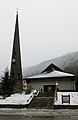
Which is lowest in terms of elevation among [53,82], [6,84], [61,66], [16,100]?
[16,100]

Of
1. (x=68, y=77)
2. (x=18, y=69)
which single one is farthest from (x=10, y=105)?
(x=18, y=69)

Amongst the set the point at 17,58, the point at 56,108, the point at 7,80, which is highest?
the point at 17,58

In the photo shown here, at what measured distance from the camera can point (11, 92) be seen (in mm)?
34094

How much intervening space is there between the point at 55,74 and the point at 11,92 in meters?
11.1

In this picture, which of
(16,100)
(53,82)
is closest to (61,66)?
(53,82)

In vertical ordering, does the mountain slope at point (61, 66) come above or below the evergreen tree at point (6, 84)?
above

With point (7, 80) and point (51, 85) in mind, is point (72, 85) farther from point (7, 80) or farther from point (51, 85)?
point (7, 80)

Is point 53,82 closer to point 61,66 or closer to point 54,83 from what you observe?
point 54,83

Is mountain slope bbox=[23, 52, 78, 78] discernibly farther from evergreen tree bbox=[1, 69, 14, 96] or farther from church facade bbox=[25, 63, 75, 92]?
evergreen tree bbox=[1, 69, 14, 96]

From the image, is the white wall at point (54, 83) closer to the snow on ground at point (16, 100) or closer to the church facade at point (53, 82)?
the church facade at point (53, 82)

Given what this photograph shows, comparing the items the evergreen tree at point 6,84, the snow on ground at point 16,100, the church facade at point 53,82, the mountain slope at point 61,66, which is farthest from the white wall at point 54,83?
the mountain slope at point 61,66

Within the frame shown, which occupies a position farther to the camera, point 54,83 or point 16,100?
point 54,83

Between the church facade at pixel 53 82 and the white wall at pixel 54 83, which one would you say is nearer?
the church facade at pixel 53 82

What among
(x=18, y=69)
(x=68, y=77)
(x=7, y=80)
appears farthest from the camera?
(x=18, y=69)
